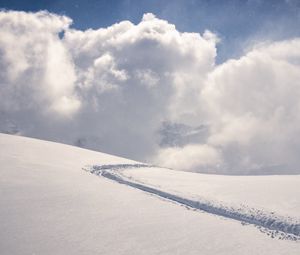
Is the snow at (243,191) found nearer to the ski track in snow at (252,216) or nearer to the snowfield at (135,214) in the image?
the snowfield at (135,214)

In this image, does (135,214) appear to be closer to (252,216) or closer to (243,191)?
(252,216)

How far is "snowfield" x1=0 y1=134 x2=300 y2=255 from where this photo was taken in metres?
15.8

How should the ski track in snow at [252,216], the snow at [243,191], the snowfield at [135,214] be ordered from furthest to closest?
the snow at [243,191] → the ski track in snow at [252,216] → the snowfield at [135,214]

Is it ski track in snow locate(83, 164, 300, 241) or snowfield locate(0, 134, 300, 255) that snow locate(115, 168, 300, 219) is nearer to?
snowfield locate(0, 134, 300, 255)

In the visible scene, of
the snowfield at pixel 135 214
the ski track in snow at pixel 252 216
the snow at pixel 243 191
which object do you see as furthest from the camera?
the snow at pixel 243 191

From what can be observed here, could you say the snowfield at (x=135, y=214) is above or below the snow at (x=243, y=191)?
below

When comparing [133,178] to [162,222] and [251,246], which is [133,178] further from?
[251,246]

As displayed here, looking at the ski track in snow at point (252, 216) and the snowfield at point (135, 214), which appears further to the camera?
the ski track in snow at point (252, 216)

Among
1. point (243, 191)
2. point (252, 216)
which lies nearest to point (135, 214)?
point (252, 216)

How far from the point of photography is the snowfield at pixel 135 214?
51.8 ft

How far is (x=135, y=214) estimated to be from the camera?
20.7m

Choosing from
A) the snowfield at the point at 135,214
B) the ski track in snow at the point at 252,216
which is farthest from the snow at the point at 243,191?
the ski track in snow at the point at 252,216

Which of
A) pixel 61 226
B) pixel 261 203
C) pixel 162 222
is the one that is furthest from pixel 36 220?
pixel 261 203

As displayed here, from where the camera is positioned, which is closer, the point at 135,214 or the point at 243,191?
the point at 135,214
